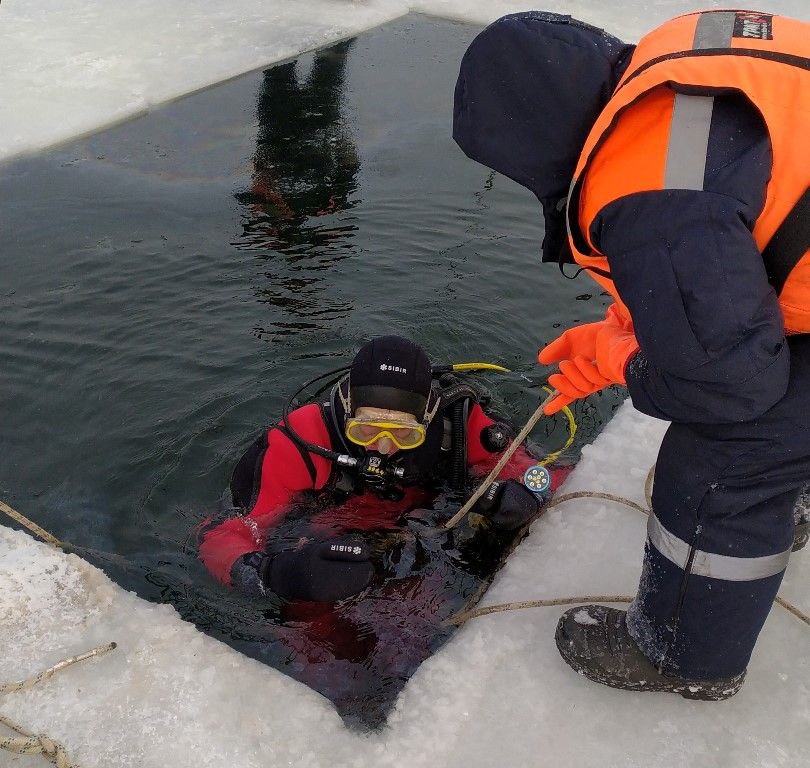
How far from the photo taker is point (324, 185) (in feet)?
20.0

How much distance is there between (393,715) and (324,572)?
0.62 metres

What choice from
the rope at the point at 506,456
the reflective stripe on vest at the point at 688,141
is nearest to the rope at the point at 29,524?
the rope at the point at 506,456

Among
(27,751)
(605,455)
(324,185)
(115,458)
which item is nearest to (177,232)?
(324,185)

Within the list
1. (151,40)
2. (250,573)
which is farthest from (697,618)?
(151,40)

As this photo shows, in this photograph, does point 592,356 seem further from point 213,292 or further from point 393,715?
point 213,292

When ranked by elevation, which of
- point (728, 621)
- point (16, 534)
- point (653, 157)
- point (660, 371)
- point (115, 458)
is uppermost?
point (653, 157)

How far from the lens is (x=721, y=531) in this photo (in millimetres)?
1707

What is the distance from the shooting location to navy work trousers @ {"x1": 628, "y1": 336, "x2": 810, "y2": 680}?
163cm

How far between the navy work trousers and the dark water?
4.59 ft

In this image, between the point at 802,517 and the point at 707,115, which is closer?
the point at 707,115

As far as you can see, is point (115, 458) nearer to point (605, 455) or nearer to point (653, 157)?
point (605, 455)

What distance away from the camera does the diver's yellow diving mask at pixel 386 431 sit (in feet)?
9.15

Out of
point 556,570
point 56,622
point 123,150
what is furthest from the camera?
point 123,150

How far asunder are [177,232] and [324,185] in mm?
1270
